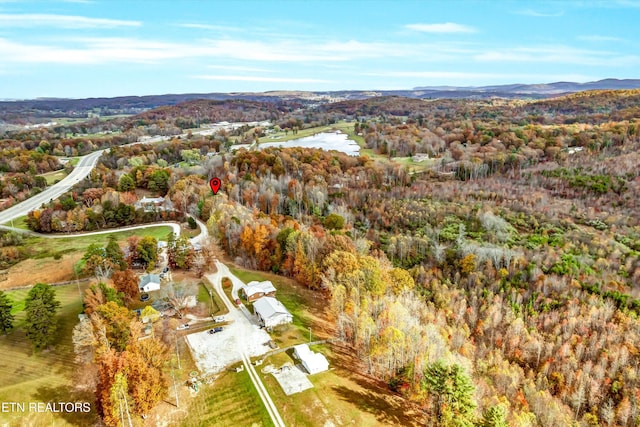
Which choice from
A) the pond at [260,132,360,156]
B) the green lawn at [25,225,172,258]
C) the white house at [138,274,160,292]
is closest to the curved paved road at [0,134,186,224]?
the green lawn at [25,225,172,258]

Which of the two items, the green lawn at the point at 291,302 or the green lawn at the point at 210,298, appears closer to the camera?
the green lawn at the point at 291,302

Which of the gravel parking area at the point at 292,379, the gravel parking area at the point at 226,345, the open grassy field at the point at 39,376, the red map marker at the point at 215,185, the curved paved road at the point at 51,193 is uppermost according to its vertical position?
the red map marker at the point at 215,185

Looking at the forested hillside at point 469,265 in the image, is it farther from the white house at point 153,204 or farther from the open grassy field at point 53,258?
the open grassy field at point 53,258

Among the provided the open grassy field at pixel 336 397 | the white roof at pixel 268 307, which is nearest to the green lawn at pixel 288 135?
the white roof at pixel 268 307

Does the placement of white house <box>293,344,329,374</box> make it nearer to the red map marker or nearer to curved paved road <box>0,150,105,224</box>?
the red map marker

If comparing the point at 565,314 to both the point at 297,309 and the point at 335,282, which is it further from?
the point at 297,309

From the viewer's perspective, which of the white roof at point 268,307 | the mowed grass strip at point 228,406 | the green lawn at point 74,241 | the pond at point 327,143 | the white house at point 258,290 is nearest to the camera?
the mowed grass strip at point 228,406

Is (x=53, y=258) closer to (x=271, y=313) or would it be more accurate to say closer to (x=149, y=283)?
(x=149, y=283)
